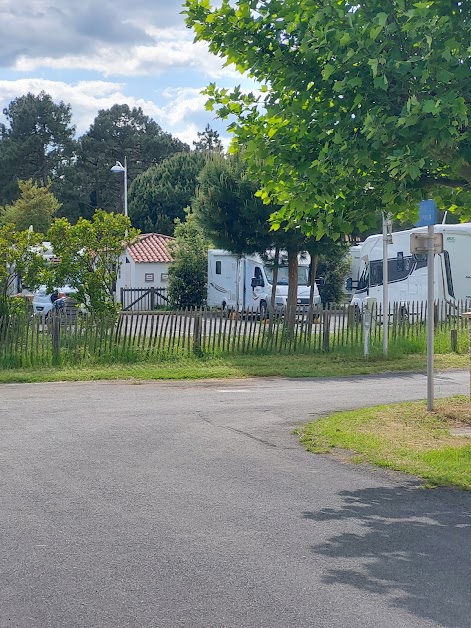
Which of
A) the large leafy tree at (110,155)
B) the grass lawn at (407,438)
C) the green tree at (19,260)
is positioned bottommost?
the grass lawn at (407,438)

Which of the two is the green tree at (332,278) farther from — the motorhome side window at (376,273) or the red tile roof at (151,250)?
the motorhome side window at (376,273)

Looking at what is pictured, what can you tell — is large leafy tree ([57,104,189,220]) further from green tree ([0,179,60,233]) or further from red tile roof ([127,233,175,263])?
red tile roof ([127,233,175,263])

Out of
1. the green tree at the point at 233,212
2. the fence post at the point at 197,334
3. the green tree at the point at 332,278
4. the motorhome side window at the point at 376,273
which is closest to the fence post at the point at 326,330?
the fence post at the point at 197,334

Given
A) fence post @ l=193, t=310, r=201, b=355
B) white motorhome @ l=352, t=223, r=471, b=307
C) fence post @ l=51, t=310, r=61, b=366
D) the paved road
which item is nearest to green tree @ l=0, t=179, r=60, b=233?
white motorhome @ l=352, t=223, r=471, b=307

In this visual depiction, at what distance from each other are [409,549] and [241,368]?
13.5 metres

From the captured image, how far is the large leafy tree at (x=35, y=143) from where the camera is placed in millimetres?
78062

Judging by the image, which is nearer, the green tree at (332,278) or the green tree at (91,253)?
the green tree at (91,253)

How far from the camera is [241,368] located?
65.2ft

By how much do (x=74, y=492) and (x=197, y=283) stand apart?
1350 inches

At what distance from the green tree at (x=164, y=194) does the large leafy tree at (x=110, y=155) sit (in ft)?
34.0

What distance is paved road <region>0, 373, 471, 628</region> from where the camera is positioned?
17.1 ft

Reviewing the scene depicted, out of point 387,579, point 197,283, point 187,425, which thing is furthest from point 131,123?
point 387,579


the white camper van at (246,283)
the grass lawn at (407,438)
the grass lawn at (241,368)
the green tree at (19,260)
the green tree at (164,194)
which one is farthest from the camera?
the green tree at (164,194)

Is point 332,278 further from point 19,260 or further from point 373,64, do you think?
point 373,64
